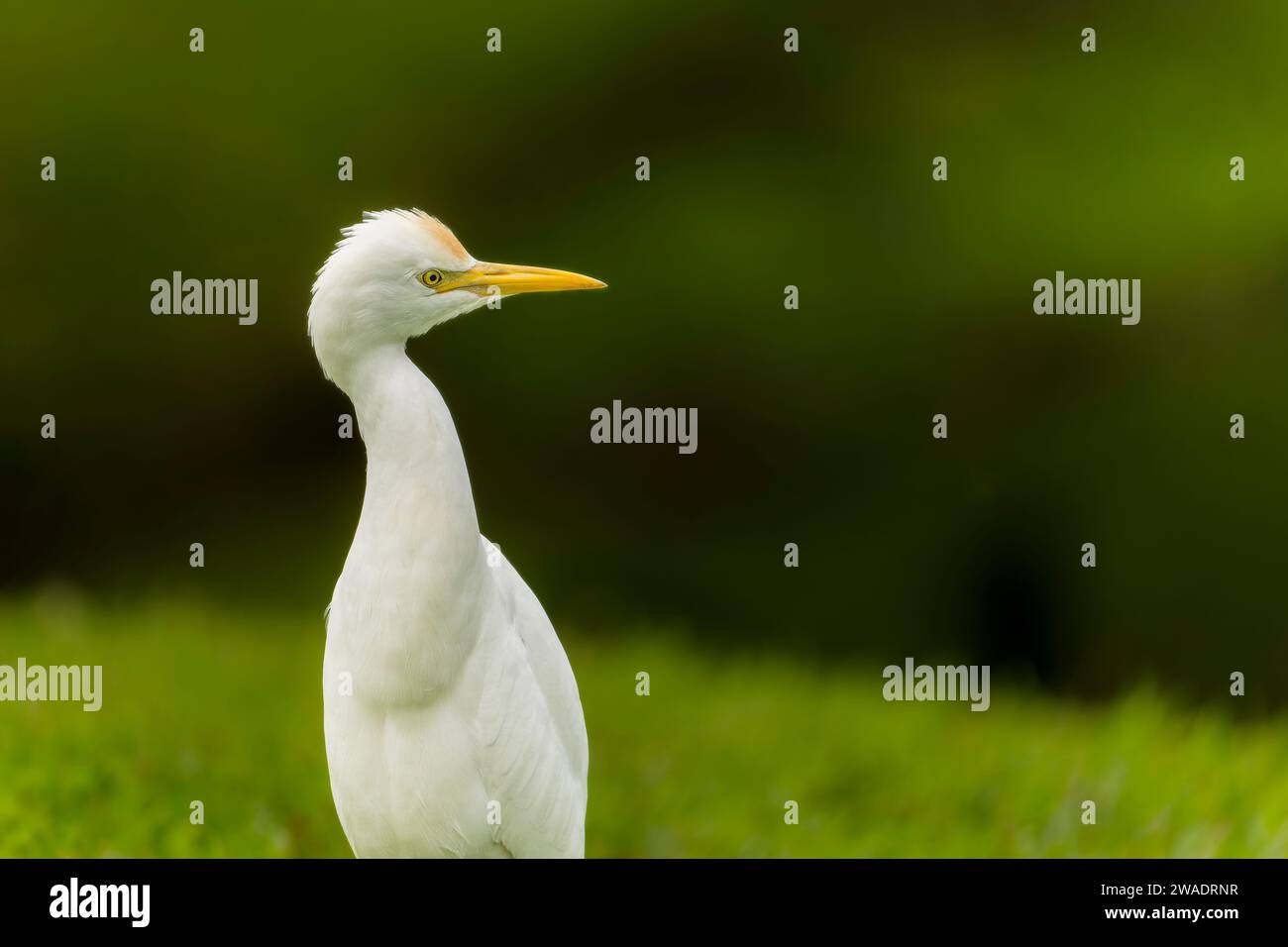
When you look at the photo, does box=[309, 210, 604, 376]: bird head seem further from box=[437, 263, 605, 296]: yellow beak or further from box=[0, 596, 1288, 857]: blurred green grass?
box=[0, 596, 1288, 857]: blurred green grass

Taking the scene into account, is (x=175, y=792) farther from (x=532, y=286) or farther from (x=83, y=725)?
(x=532, y=286)

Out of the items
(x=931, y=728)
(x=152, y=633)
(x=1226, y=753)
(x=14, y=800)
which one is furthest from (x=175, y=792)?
(x=1226, y=753)

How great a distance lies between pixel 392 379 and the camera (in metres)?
2.16

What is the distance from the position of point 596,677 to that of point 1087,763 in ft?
4.18

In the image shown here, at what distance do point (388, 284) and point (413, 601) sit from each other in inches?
18.2

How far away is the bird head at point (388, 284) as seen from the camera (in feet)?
6.94

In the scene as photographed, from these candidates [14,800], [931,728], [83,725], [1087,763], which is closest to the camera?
[14,800]

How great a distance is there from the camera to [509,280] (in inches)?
87.3

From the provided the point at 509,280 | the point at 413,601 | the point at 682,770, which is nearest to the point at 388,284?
the point at 509,280

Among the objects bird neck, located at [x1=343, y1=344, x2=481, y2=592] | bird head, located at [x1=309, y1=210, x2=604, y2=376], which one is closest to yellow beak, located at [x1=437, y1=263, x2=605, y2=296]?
bird head, located at [x1=309, y1=210, x2=604, y2=376]

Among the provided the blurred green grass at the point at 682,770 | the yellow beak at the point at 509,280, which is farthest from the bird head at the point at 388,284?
the blurred green grass at the point at 682,770

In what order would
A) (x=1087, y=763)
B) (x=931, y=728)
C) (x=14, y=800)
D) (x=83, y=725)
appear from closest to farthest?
1. (x=14, y=800)
2. (x=83, y=725)
3. (x=1087, y=763)
4. (x=931, y=728)

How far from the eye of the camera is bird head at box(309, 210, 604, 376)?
2115mm

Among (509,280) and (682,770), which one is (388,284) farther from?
(682,770)
